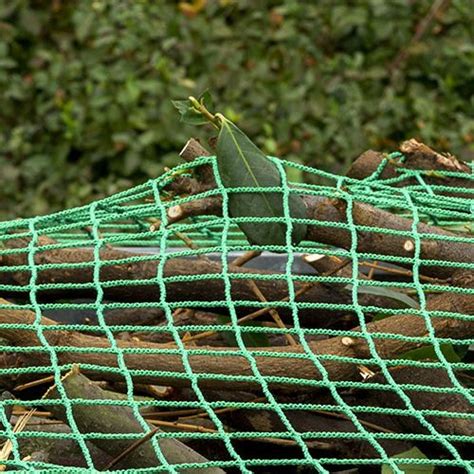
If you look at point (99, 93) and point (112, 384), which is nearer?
point (112, 384)

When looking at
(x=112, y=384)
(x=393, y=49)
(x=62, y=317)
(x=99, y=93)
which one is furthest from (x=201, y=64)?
(x=112, y=384)

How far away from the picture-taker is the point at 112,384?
1459 mm

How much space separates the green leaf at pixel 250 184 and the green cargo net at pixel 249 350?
0.01m

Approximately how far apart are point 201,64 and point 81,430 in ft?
10.7

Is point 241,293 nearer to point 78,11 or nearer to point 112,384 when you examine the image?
point 112,384

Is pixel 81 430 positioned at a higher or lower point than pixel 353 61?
higher

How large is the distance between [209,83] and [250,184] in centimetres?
294

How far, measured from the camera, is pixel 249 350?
4.46 feet

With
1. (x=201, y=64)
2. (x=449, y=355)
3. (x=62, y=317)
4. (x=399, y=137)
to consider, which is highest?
(x=449, y=355)

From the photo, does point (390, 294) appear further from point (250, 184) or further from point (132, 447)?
point (132, 447)

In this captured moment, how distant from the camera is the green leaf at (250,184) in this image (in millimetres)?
1452

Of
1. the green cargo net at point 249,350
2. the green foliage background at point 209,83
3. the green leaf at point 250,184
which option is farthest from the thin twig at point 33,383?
the green foliage background at point 209,83

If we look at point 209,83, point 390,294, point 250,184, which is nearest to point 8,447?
point 250,184

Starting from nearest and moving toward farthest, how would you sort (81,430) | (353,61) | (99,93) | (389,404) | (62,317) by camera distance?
1. (81,430)
2. (389,404)
3. (62,317)
4. (99,93)
5. (353,61)
